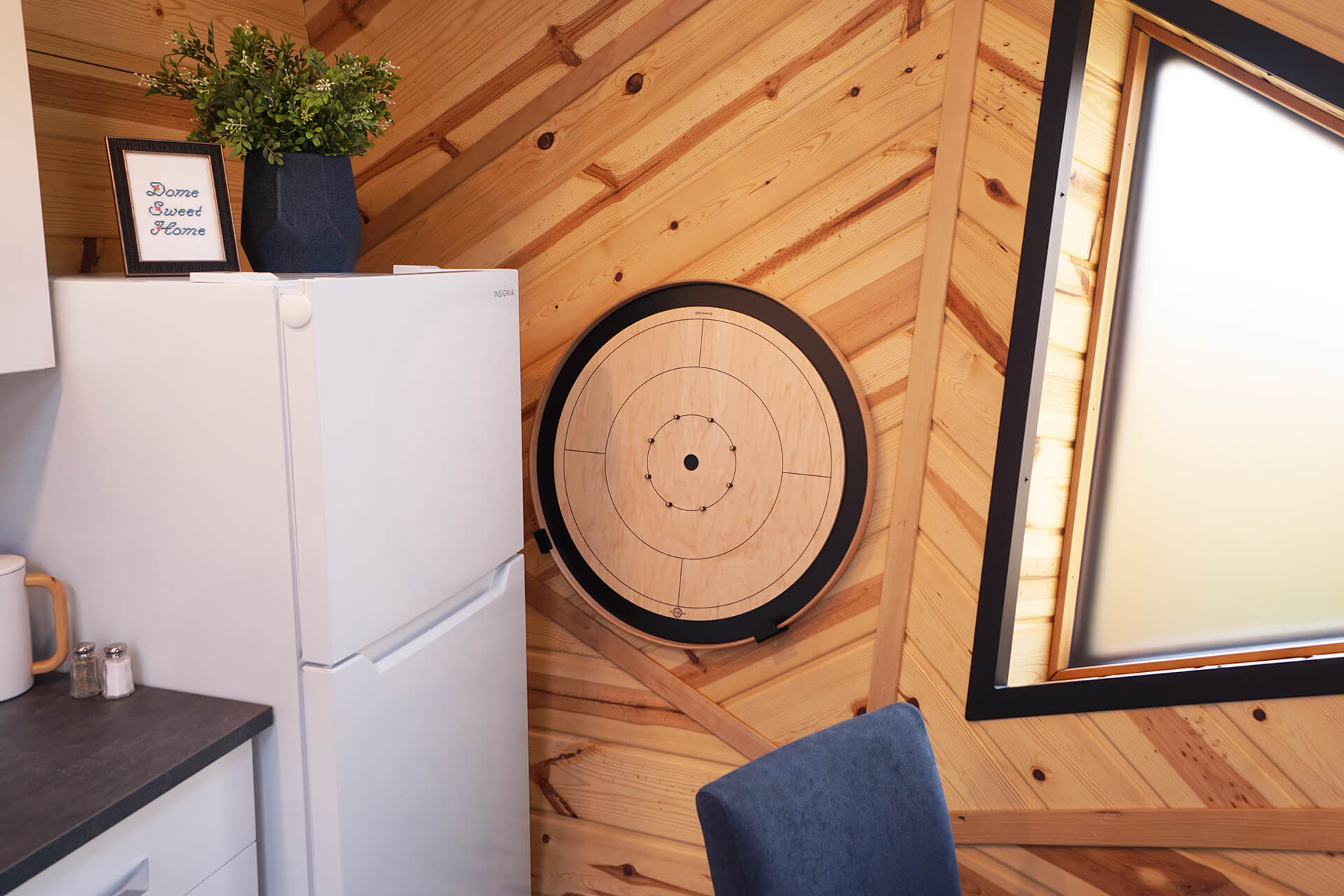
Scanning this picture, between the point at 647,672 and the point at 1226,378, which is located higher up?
the point at 1226,378

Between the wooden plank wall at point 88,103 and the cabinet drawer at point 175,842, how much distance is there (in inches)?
33.5

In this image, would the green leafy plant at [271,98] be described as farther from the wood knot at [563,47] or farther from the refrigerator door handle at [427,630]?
the refrigerator door handle at [427,630]

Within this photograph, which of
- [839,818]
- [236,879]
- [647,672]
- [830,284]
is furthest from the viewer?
[647,672]

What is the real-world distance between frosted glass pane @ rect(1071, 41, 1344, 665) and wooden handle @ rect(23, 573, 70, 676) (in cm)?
173

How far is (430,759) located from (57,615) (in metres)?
0.57

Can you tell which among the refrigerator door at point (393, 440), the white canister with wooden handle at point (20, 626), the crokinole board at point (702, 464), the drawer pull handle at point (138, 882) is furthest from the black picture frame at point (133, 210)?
the drawer pull handle at point (138, 882)

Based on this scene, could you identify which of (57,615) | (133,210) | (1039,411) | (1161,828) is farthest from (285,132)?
(1161,828)

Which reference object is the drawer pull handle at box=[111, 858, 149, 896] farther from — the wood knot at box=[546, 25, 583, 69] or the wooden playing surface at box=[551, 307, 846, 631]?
the wood knot at box=[546, 25, 583, 69]

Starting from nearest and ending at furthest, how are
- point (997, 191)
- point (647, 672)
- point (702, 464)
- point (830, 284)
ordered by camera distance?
point (997, 191)
point (830, 284)
point (702, 464)
point (647, 672)

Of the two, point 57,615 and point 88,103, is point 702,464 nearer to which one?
point 57,615

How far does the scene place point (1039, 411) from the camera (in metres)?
1.63

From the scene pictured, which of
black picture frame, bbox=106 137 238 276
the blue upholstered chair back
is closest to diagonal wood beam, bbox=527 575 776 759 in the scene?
the blue upholstered chair back

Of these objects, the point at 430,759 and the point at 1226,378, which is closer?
the point at 430,759

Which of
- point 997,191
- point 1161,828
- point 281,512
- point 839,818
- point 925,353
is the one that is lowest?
point 1161,828
